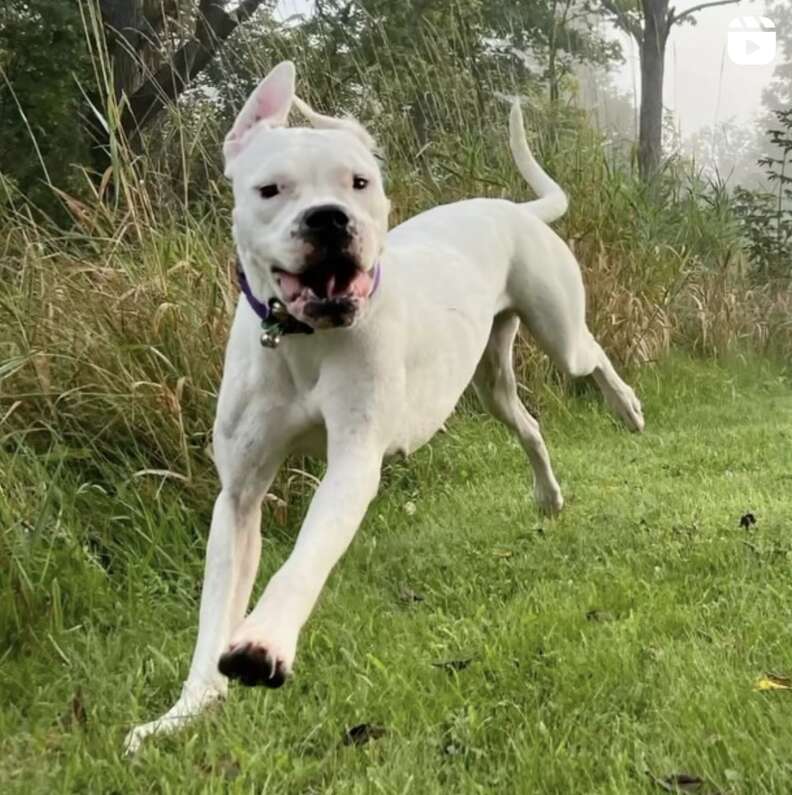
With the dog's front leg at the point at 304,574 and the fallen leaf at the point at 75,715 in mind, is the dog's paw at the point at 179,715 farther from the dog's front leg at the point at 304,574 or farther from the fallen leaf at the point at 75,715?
the dog's front leg at the point at 304,574

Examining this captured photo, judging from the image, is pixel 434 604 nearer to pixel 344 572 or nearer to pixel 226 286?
pixel 344 572

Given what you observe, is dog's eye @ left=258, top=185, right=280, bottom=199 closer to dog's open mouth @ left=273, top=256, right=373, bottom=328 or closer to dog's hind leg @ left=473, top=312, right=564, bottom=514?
dog's open mouth @ left=273, top=256, right=373, bottom=328

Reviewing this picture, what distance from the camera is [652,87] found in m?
11.8

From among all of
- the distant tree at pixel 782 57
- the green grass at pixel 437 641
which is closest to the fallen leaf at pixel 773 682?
the green grass at pixel 437 641

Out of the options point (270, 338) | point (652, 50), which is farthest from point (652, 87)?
point (270, 338)

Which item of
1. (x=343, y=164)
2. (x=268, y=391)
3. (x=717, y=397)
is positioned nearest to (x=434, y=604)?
(x=268, y=391)

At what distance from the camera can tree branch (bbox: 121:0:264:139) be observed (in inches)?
267

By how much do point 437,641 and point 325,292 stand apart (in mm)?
1075

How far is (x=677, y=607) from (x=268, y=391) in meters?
1.28

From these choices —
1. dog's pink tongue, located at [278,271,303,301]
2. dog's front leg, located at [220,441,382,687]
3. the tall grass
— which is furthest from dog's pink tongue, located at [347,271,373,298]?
the tall grass

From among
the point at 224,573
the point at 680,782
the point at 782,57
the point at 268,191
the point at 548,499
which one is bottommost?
the point at 782,57

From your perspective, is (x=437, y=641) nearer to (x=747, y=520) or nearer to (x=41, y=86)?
(x=747, y=520)

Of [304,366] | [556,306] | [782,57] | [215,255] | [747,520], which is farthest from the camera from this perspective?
[782,57]

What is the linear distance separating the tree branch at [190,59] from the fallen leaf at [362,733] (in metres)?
4.47
